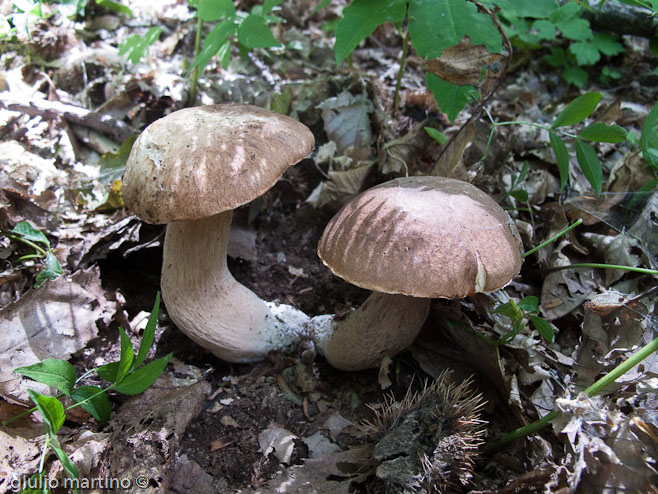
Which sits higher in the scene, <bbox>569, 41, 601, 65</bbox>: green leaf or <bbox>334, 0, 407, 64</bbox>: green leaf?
<bbox>334, 0, 407, 64</bbox>: green leaf

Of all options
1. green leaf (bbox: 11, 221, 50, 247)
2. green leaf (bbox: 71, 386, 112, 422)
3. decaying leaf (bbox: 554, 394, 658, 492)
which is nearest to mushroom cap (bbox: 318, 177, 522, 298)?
decaying leaf (bbox: 554, 394, 658, 492)

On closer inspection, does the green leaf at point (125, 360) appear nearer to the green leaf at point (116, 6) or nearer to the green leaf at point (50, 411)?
the green leaf at point (50, 411)

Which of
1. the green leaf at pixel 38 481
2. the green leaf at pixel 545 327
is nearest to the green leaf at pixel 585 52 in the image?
the green leaf at pixel 545 327

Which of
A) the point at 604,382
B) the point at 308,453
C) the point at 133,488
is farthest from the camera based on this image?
the point at 308,453

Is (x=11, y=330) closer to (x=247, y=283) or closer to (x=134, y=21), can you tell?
(x=247, y=283)

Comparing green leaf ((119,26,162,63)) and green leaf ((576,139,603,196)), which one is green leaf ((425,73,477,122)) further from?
green leaf ((119,26,162,63))

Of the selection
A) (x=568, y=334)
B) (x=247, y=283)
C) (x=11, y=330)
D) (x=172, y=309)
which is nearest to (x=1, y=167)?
(x=11, y=330)

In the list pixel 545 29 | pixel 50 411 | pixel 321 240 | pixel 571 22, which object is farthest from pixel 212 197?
pixel 571 22

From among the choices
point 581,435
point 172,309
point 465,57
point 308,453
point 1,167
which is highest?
point 465,57
